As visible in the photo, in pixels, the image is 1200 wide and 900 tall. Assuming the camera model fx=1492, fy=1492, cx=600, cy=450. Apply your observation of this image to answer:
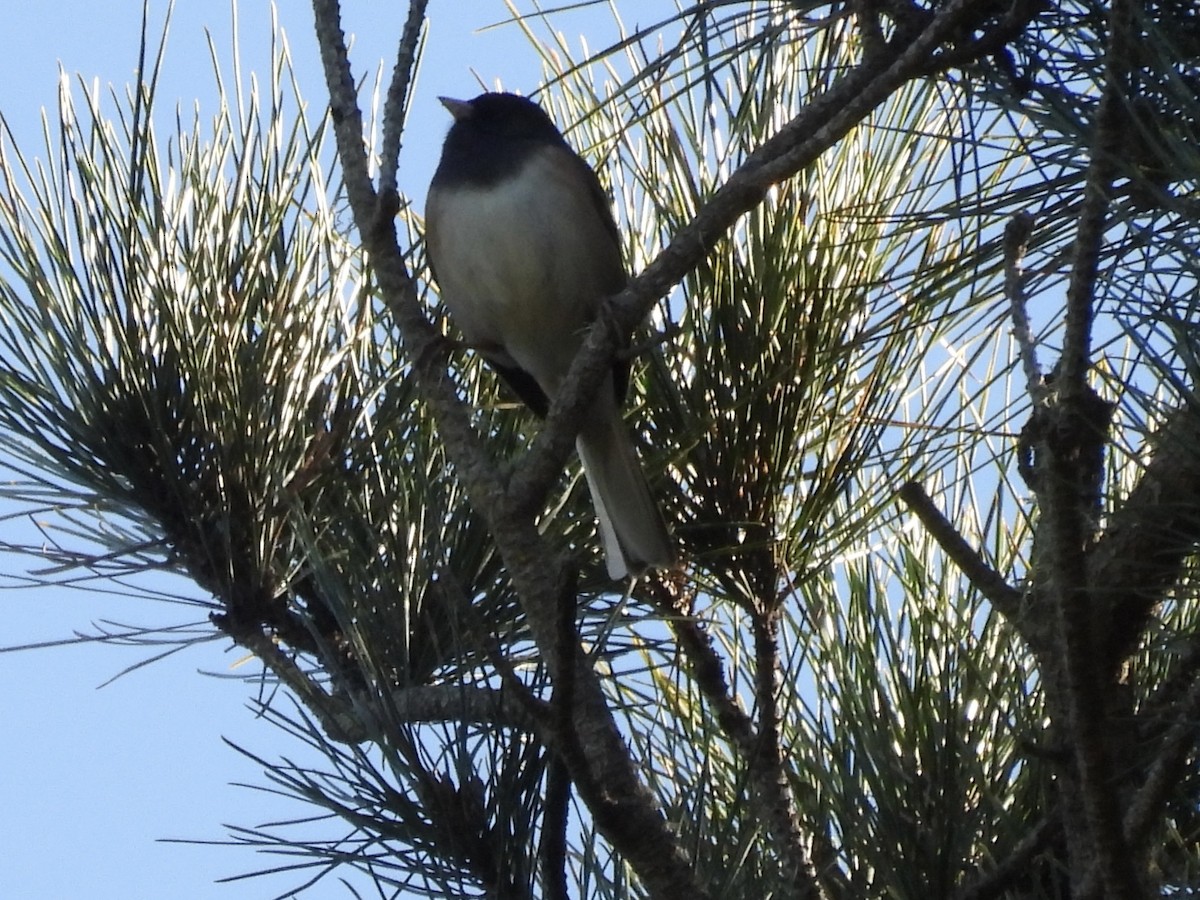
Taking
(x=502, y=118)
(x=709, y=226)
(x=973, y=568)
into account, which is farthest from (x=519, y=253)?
(x=973, y=568)

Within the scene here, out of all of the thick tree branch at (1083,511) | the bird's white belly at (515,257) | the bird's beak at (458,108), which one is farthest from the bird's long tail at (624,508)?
the bird's beak at (458,108)

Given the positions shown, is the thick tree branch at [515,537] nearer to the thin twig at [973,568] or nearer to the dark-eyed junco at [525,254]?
the thin twig at [973,568]

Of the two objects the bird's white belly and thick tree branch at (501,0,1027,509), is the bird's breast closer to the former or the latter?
the bird's white belly

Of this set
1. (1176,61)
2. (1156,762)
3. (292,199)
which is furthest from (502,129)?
(1156,762)

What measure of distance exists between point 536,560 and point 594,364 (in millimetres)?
169

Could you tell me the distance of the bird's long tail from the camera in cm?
153

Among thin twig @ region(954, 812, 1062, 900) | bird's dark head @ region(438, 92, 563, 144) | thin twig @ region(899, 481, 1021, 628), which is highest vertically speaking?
bird's dark head @ region(438, 92, 563, 144)

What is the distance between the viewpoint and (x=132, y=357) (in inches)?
59.9

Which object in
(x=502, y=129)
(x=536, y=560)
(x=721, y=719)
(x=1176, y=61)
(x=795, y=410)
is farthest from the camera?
(x=502, y=129)

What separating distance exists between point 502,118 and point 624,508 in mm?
1028

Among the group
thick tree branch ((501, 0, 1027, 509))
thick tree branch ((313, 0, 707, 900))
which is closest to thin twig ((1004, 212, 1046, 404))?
thick tree branch ((501, 0, 1027, 509))

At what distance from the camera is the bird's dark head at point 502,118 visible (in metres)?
2.34

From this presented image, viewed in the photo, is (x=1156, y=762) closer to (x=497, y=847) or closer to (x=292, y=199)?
(x=497, y=847)

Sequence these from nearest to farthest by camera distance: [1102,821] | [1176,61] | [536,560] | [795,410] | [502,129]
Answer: [1102,821] → [1176,61] → [536,560] → [795,410] → [502,129]
